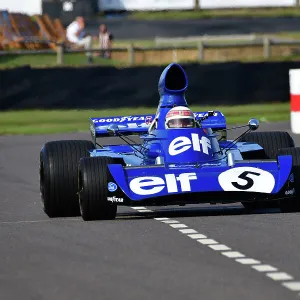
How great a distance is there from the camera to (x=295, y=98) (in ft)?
82.9

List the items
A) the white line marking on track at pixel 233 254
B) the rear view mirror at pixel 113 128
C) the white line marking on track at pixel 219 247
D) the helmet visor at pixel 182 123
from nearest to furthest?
1. the white line marking on track at pixel 233 254
2. the white line marking on track at pixel 219 247
3. the helmet visor at pixel 182 123
4. the rear view mirror at pixel 113 128

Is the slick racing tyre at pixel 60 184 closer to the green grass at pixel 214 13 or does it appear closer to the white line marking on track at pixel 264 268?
the white line marking on track at pixel 264 268

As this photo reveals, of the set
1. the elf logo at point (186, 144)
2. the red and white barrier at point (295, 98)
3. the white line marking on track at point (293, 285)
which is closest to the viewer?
the white line marking on track at point (293, 285)

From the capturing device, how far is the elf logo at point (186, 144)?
1296 centimetres

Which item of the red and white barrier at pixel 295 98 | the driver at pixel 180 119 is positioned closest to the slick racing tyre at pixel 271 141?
the driver at pixel 180 119

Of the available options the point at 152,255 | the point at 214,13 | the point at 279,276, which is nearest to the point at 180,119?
the point at 152,255

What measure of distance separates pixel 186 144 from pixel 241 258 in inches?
149

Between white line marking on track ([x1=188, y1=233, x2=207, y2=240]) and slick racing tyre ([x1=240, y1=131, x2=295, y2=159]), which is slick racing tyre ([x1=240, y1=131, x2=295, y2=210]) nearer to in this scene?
slick racing tyre ([x1=240, y1=131, x2=295, y2=159])

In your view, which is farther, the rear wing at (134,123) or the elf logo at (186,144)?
the rear wing at (134,123)

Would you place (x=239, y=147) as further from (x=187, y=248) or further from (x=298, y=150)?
(x=187, y=248)

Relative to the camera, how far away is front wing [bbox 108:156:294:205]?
1212 cm

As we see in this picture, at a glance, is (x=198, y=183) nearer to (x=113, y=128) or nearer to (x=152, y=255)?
(x=113, y=128)

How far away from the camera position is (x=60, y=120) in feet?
104

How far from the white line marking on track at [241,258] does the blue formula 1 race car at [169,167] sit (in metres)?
0.46
